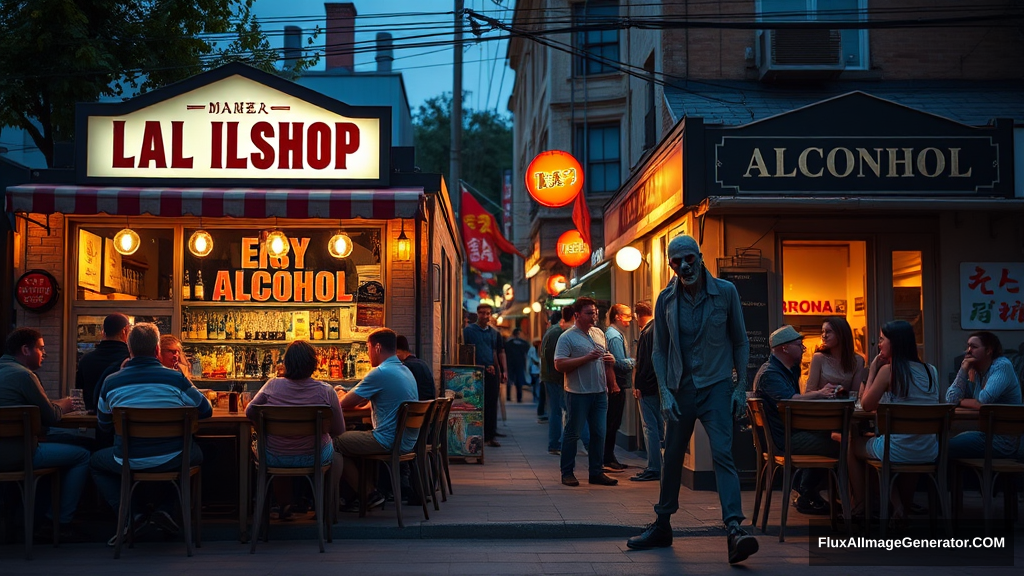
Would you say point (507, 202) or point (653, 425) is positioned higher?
point (507, 202)

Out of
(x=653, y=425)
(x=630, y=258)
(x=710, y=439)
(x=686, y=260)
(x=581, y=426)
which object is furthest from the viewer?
(x=630, y=258)

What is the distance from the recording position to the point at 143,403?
7234mm

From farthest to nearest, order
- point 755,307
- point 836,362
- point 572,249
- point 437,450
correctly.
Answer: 1. point 572,249
2. point 755,307
3. point 437,450
4. point 836,362

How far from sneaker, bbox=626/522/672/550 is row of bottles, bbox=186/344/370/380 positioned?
5.54 m

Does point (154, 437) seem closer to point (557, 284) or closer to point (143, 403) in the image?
point (143, 403)

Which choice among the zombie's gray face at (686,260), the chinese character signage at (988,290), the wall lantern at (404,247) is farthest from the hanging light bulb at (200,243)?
the chinese character signage at (988,290)

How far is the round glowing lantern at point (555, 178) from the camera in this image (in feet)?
55.3

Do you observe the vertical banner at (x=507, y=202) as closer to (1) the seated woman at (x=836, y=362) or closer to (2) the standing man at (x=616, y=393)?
(2) the standing man at (x=616, y=393)

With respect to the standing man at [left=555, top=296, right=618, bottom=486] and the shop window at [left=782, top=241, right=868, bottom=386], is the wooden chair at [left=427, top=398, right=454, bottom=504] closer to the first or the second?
the standing man at [left=555, top=296, right=618, bottom=486]

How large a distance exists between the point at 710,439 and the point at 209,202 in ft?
20.1

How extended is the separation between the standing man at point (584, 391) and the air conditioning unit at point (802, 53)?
18.3 ft

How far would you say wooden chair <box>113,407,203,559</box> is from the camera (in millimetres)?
7000

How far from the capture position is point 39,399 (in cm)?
733

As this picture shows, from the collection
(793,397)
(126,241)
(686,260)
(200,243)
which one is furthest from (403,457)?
(126,241)
